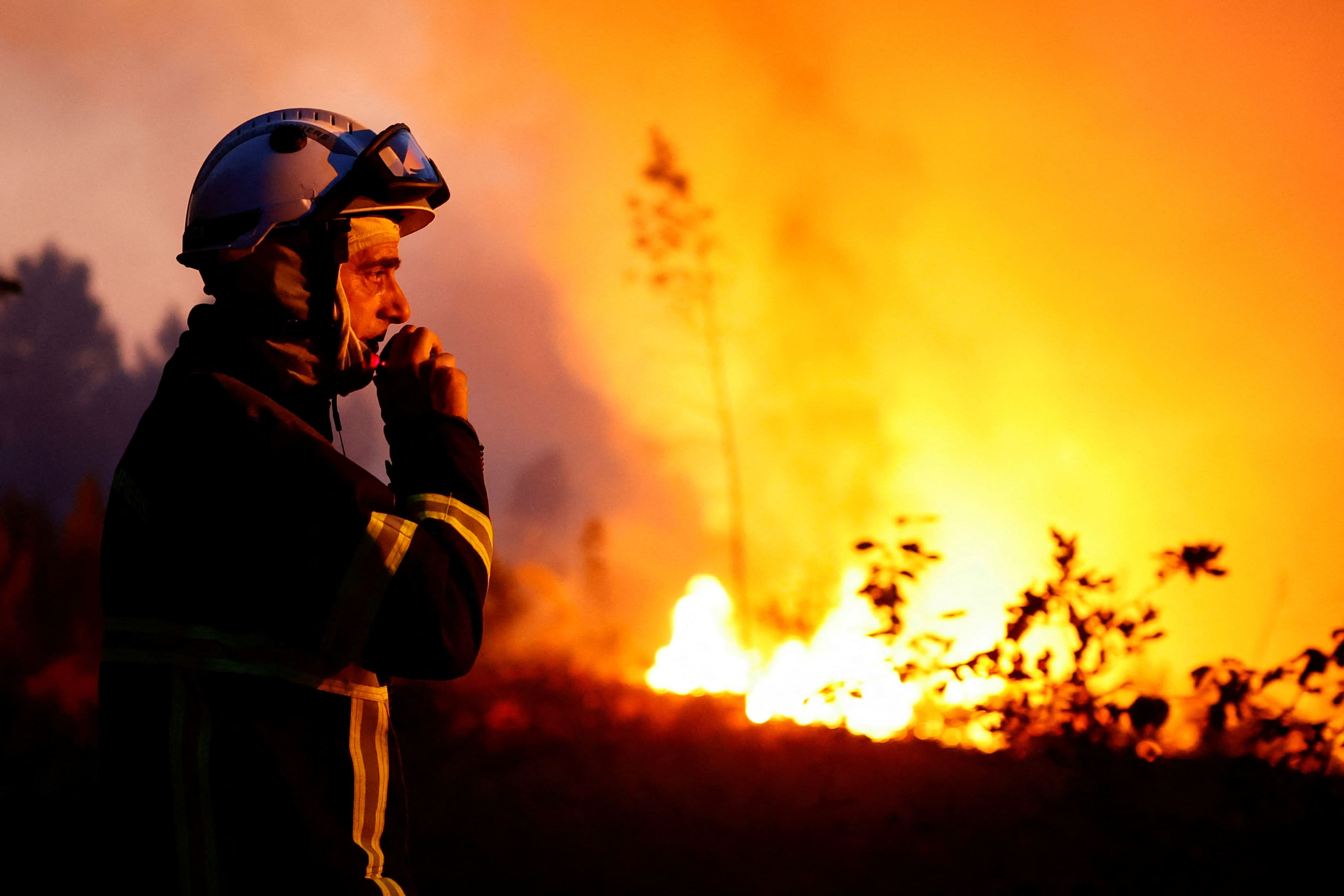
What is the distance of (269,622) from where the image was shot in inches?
78.2

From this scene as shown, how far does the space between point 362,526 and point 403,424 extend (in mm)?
380

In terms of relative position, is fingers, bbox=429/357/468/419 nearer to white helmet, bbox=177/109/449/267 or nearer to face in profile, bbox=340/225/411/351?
face in profile, bbox=340/225/411/351

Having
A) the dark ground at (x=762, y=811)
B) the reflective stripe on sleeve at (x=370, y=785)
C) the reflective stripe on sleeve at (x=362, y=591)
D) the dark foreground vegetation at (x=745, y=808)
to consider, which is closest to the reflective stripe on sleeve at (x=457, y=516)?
the reflective stripe on sleeve at (x=362, y=591)

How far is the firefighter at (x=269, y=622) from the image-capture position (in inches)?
75.4

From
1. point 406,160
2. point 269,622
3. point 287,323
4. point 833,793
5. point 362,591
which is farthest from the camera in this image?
point 833,793

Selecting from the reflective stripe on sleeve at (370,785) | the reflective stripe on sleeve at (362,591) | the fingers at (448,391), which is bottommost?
the reflective stripe on sleeve at (370,785)

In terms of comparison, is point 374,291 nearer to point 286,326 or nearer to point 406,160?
point 286,326

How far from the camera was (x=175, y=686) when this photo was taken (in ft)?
6.44

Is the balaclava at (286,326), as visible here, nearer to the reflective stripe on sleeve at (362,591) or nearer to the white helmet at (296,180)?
the white helmet at (296,180)

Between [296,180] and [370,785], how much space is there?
151 centimetres

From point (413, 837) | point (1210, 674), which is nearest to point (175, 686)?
point (1210, 674)

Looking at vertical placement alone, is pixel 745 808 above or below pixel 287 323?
below

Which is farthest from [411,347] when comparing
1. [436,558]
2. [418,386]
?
[436,558]

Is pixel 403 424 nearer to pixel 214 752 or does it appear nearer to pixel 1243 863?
pixel 214 752
